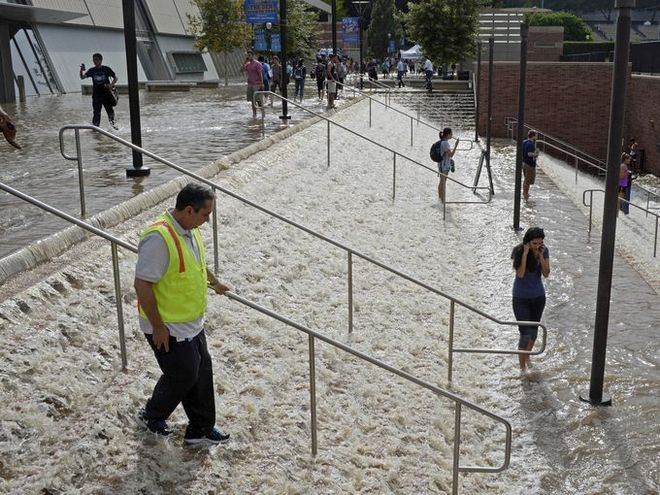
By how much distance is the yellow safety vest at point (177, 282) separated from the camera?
15.3ft

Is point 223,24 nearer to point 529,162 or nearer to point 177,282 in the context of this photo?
point 529,162

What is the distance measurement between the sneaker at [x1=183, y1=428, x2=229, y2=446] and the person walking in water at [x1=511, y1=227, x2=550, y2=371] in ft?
13.3

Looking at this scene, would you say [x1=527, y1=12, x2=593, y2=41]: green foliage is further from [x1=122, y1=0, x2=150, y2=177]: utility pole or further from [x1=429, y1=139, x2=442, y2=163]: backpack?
[x1=122, y1=0, x2=150, y2=177]: utility pole

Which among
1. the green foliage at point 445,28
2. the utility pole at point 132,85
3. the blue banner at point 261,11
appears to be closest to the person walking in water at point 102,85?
the utility pole at point 132,85

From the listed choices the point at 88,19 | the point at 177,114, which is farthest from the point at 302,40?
the point at 177,114

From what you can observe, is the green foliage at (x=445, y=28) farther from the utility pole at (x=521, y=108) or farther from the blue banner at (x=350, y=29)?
the utility pole at (x=521, y=108)

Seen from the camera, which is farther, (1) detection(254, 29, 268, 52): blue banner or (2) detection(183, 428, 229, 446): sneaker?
(1) detection(254, 29, 268, 52): blue banner

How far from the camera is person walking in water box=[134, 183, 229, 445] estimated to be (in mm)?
4613

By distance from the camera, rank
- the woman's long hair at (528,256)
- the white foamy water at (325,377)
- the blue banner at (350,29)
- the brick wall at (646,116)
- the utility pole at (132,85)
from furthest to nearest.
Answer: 1. the blue banner at (350,29)
2. the brick wall at (646,116)
3. the utility pole at (132,85)
4. the woman's long hair at (528,256)
5. the white foamy water at (325,377)

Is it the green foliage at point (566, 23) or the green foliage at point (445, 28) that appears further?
the green foliage at point (566, 23)

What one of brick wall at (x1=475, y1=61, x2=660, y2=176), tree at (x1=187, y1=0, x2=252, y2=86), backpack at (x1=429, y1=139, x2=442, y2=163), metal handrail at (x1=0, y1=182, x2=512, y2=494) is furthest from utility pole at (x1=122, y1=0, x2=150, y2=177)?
tree at (x1=187, y1=0, x2=252, y2=86)

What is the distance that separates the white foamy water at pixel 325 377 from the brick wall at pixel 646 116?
15720 mm

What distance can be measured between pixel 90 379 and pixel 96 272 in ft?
4.93

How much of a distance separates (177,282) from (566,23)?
216ft
